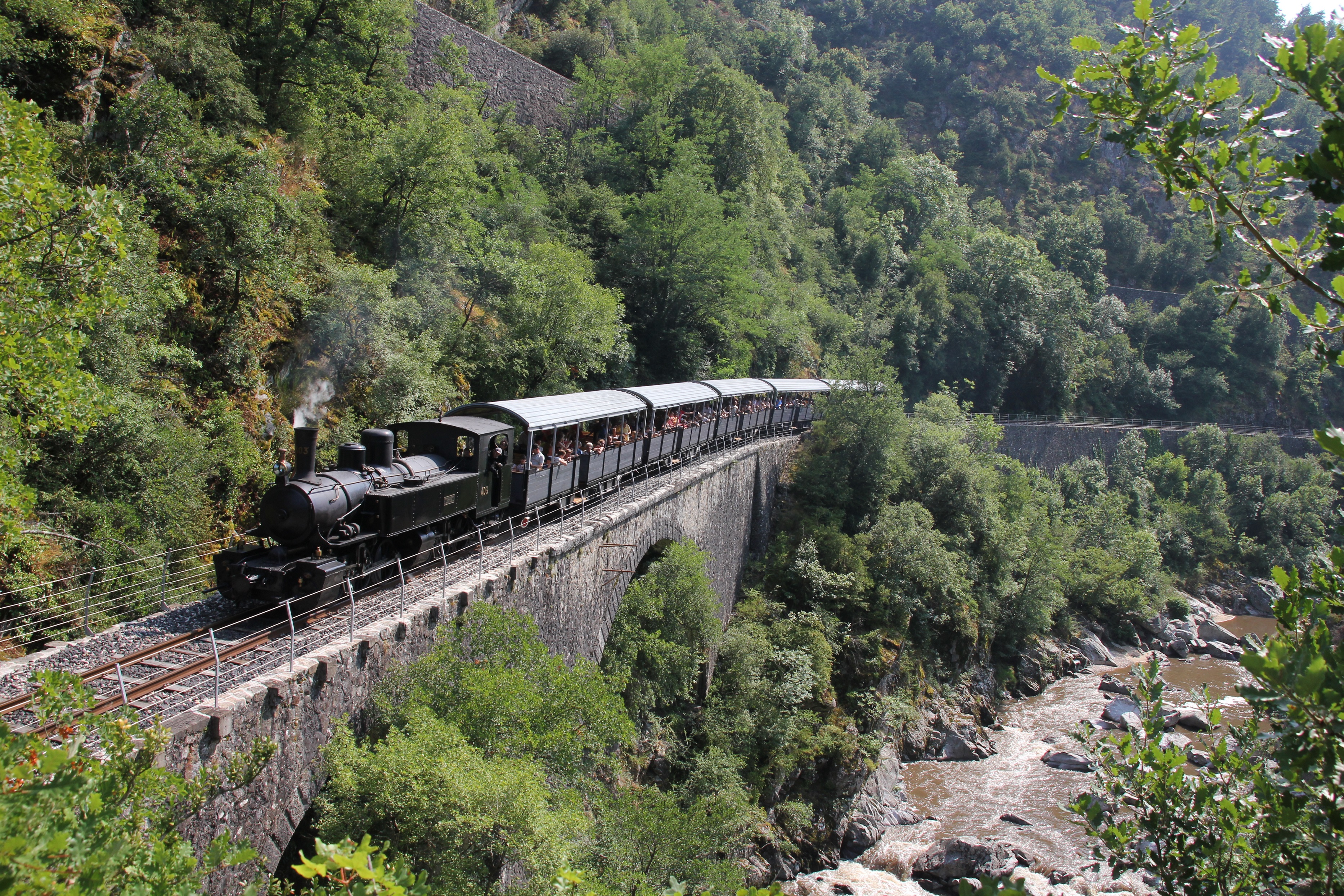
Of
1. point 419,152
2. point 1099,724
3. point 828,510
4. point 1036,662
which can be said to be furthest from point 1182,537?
point 419,152

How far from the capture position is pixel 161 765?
7605mm

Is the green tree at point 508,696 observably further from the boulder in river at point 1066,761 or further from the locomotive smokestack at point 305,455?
the boulder in river at point 1066,761

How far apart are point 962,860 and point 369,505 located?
1830 cm

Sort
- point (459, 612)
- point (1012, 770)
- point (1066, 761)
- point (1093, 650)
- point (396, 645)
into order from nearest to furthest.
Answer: point (396, 645), point (459, 612), point (1012, 770), point (1066, 761), point (1093, 650)

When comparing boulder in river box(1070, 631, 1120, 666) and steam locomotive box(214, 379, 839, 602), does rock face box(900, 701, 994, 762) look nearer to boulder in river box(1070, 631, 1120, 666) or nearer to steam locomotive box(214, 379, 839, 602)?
boulder in river box(1070, 631, 1120, 666)

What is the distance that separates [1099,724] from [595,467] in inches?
931

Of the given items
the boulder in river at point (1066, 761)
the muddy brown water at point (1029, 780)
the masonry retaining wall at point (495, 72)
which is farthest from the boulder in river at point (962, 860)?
the masonry retaining wall at point (495, 72)

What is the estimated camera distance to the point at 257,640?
1068 centimetres

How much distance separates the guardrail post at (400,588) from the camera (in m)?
11.9

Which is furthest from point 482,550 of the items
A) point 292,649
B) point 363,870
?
point 363,870

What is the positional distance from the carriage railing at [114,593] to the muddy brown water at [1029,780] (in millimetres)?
15680

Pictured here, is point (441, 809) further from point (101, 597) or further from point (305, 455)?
point (101, 597)

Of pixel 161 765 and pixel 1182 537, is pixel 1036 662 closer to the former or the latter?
pixel 1182 537

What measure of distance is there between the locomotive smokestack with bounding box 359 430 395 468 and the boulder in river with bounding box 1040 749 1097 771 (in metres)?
25.0
